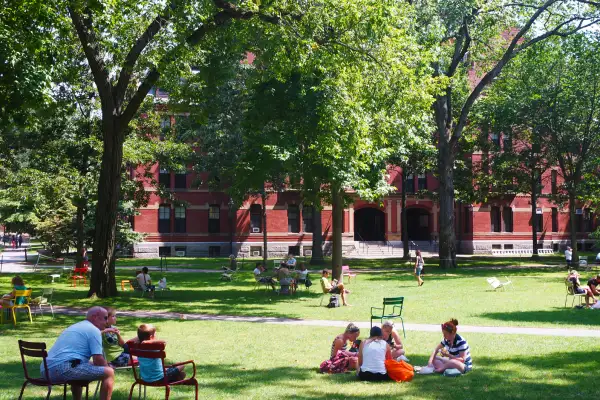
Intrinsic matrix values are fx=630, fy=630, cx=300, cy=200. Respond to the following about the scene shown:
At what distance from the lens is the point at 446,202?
119ft

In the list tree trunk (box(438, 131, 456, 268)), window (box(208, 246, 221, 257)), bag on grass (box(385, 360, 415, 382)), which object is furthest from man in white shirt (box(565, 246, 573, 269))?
bag on grass (box(385, 360, 415, 382))

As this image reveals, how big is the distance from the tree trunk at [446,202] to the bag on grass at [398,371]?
88.7 feet

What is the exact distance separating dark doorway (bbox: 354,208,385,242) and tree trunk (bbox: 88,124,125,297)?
38.2 metres

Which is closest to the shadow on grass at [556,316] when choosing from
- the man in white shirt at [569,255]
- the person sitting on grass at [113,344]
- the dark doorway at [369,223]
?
the person sitting on grass at [113,344]

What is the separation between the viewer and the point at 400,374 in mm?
9453

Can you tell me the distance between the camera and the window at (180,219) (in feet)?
166

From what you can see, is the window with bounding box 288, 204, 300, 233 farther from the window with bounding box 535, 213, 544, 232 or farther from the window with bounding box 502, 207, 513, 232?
the window with bounding box 535, 213, 544, 232

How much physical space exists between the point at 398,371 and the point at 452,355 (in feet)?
3.70

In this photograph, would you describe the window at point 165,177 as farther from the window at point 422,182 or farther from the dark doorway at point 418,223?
the dark doorway at point 418,223

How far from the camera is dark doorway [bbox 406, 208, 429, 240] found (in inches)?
2319

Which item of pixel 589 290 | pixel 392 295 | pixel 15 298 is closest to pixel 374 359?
pixel 15 298

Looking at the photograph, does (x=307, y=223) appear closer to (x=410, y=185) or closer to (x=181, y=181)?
(x=410, y=185)

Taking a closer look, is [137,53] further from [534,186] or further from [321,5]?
[534,186]

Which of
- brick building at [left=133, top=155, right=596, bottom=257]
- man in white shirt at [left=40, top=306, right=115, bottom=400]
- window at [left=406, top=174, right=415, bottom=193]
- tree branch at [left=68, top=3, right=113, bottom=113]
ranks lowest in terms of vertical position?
man in white shirt at [left=40, top=306, right=115, bottom=400]
